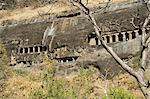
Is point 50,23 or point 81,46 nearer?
point 81,46

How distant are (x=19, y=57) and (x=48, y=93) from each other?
14789mm

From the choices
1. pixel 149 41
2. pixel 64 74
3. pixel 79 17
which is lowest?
pixel 64 74

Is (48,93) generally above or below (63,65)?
above

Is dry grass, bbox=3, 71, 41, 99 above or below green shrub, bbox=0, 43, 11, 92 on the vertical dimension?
below

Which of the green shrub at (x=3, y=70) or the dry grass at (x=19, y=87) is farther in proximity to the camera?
the green shrub at (x=3, y=70)

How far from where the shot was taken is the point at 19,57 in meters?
33.7

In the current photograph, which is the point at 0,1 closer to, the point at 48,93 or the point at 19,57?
the point at 19,57

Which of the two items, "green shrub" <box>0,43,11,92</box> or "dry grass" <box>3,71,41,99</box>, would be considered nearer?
"dry grass" <box>3,71,41,99</box>

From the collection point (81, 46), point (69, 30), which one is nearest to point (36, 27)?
point (69, 30)

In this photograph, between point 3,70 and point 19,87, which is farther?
point 3,70

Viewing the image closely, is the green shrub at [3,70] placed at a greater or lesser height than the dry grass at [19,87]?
greater

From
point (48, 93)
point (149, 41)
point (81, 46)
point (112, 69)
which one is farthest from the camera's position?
Result: point (81, 46)

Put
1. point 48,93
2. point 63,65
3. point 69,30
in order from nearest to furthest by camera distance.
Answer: point 48,93, point 63,65, point 69,30

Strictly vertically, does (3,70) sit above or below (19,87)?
above
